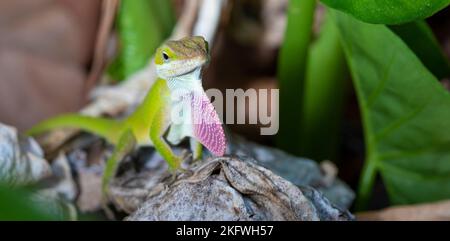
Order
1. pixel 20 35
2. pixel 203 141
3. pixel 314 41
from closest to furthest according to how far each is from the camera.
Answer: pixel 203 141, pixel 314 41, pixel 20 35

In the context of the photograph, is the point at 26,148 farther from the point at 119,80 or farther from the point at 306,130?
the point at 306,130

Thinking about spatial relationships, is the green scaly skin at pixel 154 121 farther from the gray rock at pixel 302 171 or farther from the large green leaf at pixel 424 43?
the large green leaf at pixel 424 43

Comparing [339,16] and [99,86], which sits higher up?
[339,16]

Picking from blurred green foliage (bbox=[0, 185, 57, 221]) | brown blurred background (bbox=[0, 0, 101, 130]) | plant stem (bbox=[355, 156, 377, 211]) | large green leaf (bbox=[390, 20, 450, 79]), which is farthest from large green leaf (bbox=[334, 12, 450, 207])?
brown blurred background (bbox=[0, 0, 101, 130])

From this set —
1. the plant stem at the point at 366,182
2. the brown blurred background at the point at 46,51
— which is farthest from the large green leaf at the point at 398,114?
the brown blurred background at the point at 46,51

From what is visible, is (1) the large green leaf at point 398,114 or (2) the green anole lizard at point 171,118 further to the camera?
(1) the large green leaf at point 398,114
